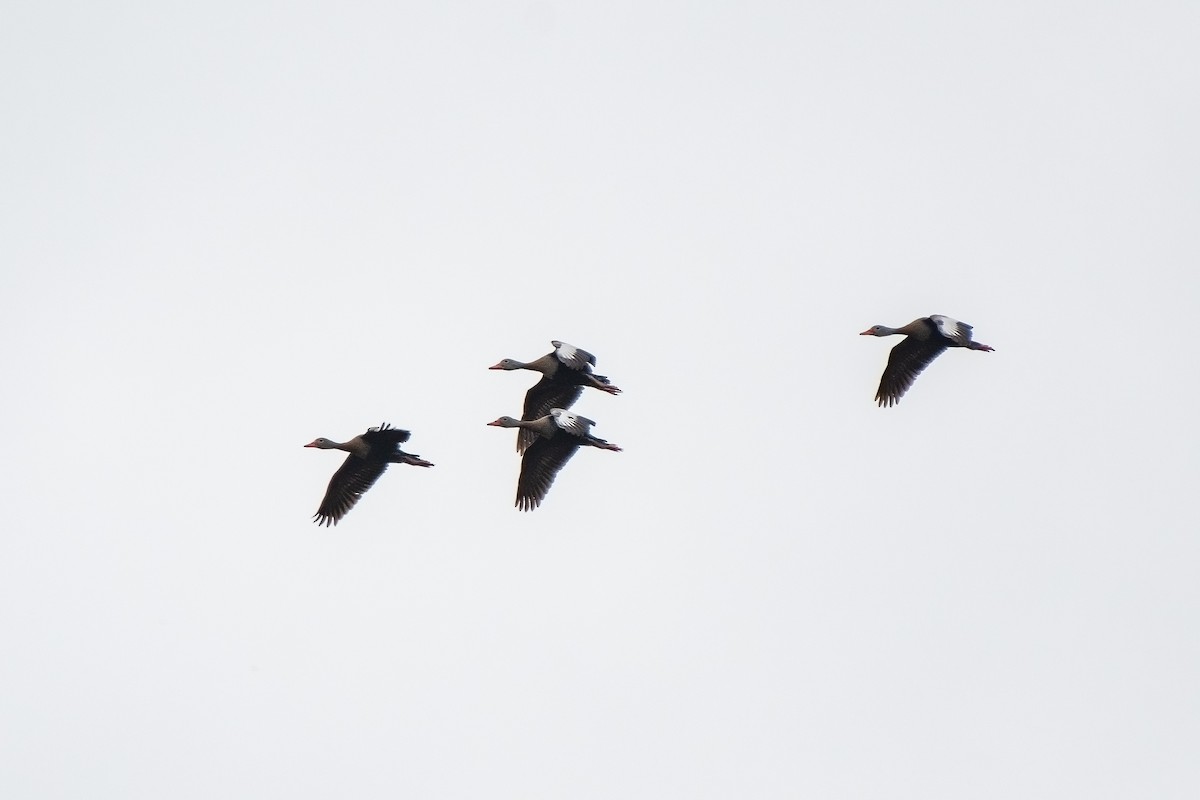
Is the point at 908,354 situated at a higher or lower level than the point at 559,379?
higher

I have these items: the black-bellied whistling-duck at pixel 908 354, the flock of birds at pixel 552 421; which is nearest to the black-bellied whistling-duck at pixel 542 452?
the flock of birds at pixel 552 421

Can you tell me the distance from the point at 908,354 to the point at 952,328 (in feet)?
4.64

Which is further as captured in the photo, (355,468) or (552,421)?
Result: (355,468)

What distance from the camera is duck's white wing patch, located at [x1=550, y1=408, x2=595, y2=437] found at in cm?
3053

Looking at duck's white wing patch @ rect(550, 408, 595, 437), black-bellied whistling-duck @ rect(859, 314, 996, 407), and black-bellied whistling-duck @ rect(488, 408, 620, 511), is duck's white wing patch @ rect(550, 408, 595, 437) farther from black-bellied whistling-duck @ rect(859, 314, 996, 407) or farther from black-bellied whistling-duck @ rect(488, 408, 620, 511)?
black-bellied whistling-duck @ rect(859, 314, 996, 407)

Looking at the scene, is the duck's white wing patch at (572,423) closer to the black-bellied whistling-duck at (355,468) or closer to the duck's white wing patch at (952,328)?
the black-bellied whistling-duck at (355,468)

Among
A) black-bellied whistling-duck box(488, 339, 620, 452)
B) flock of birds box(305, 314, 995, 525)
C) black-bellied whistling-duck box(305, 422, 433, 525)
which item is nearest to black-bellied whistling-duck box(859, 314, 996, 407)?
flock of birds box(305, 314, 995, 525)

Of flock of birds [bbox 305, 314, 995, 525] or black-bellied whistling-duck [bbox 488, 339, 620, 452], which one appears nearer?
flock of birds [bbox 305, 314, 995, 525]

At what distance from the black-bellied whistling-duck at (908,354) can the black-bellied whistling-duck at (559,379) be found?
4864mm

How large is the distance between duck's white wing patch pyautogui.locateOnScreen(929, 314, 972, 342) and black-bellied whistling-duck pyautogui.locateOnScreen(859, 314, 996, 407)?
0.74 feet

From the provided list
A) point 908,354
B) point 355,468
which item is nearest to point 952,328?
point 908,354

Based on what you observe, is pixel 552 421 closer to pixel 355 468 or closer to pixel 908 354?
pixel 355 468

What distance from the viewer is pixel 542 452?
104 feet

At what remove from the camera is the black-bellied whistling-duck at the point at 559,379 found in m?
31.7
